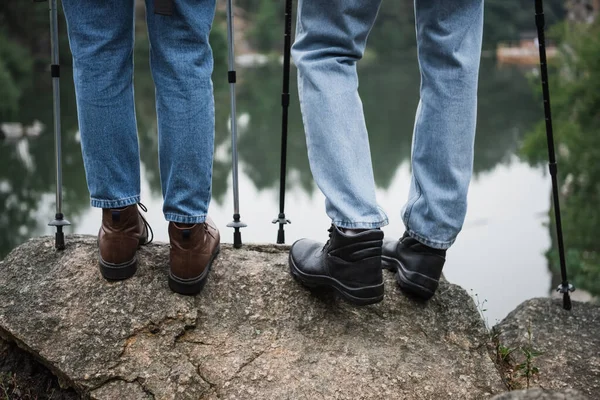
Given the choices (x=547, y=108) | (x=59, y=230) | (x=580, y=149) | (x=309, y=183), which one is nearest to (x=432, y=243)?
(x=547, y=108)

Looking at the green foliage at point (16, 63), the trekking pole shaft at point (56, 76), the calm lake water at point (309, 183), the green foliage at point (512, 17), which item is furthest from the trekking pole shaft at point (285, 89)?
the green foliage at point (512, 17)

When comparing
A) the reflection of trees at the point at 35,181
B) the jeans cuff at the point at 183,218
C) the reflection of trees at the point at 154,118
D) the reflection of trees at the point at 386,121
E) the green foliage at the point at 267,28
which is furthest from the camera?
the green foliage at the point at 267,28

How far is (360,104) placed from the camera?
205 centimetres

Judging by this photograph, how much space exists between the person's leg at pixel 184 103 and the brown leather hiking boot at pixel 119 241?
0.16 metres

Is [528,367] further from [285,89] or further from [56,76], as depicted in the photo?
[56,76]

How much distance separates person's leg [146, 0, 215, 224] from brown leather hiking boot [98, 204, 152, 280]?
16cm

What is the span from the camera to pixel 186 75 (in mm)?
2006

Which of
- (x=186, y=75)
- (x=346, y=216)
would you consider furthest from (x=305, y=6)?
(x=346, y=216)

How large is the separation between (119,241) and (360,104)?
0.78 metres

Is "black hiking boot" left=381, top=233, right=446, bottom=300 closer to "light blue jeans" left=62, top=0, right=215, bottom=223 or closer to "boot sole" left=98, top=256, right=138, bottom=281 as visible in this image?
"light blue jeans" left=62, top=0, right=215, bottom=223

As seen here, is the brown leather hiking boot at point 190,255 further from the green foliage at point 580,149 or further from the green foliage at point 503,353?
the green foliage at point 580,149

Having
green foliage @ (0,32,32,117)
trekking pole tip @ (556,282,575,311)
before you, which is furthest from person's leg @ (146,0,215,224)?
green foliage @ (0,32,32,117)

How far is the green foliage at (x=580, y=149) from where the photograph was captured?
12.2 metres

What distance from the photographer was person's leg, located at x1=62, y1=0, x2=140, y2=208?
1.99 meters
